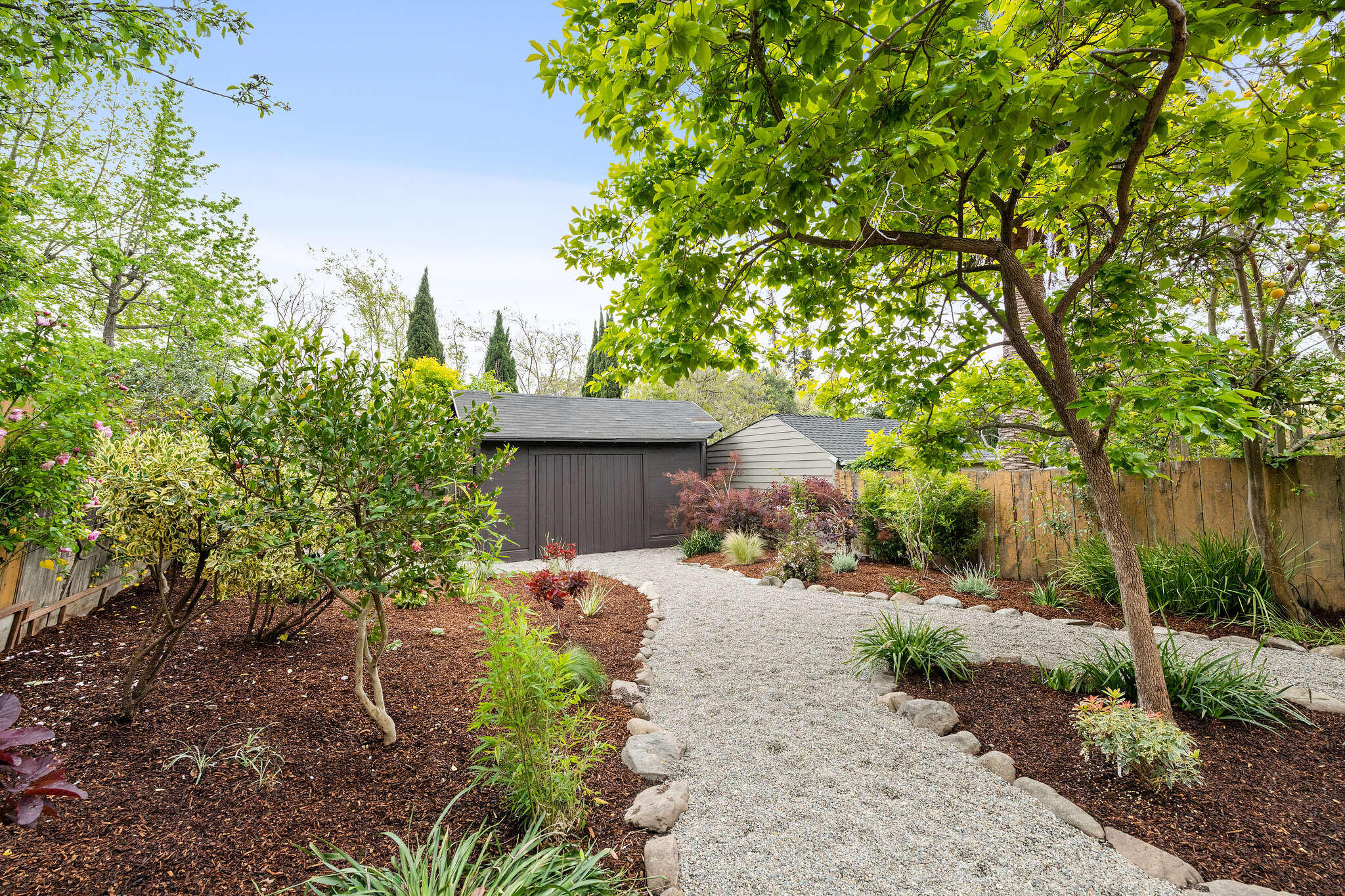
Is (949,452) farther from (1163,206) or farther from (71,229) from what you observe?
(71,229)

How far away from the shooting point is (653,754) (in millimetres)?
2629

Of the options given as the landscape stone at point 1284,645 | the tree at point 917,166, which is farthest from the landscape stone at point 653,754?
the landscape stone at point 1284,645

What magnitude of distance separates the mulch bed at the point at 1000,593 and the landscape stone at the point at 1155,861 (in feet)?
9.27

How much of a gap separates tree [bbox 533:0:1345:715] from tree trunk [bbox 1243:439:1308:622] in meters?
2.04

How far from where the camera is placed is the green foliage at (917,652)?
335cm

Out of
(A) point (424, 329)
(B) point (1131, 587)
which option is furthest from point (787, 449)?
(A) point (424, 329)

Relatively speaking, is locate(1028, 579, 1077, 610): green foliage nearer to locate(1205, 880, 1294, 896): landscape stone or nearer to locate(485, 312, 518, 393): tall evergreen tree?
locate(1205, 880, 1294, 896): landscape stone

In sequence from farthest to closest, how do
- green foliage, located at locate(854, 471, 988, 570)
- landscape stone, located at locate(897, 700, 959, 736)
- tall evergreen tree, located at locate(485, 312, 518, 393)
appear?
tall evergreen tree, located at locate(485, 312, 518, 393) < green foliage, located at locate(854, 471, 988, 570) < landscape stone, located at locate(897, 700, 959, 736)

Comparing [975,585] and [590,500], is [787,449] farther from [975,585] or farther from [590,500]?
[975,585]

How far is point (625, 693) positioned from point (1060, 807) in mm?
2184

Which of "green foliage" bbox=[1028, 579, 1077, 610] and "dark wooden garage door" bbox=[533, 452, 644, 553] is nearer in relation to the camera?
"green foliage" bbox=[1028, 579, 1077, 610]

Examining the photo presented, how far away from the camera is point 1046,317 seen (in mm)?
2730

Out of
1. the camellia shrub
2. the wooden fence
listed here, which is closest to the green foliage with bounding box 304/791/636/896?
the camellia shrub

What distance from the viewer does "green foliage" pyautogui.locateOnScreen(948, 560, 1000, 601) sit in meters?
5.46
